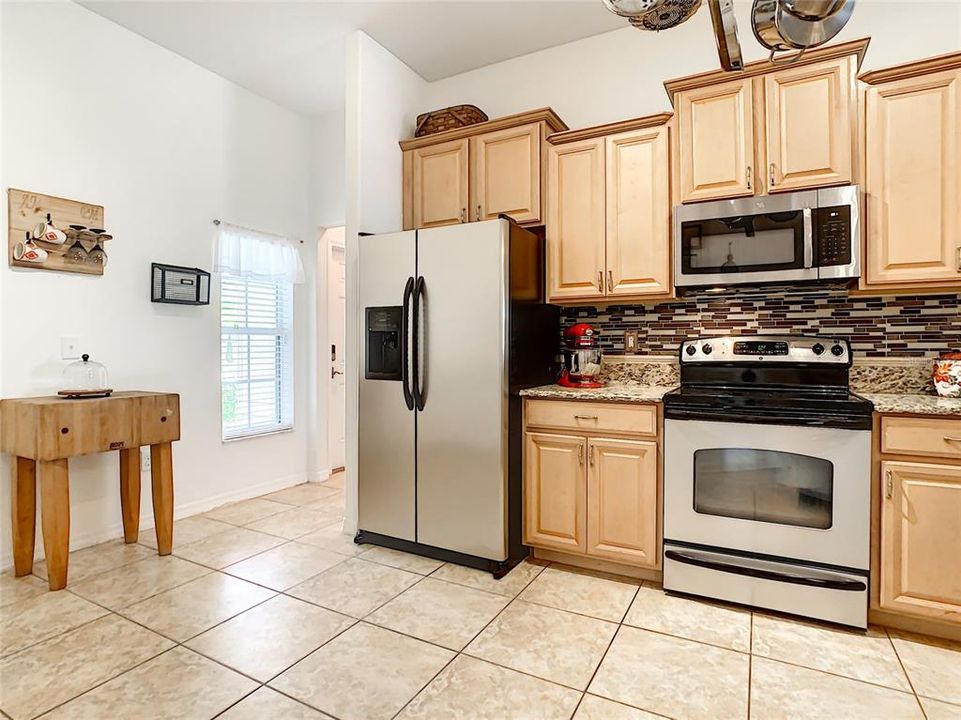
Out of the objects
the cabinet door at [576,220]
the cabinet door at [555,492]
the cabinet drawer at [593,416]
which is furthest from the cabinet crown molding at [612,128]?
the cabinet door at [555,492]

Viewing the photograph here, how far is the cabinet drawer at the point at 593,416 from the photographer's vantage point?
97.4 inches

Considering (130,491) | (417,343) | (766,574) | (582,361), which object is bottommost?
(766,574)

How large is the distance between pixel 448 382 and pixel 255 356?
205 centimetres

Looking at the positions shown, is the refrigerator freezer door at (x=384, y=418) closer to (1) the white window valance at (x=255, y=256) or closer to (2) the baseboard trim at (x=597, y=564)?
(2) the baseboard trim at (x=597, y=564)

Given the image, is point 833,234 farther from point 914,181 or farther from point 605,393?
point 605,393

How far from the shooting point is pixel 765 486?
88.4 inches

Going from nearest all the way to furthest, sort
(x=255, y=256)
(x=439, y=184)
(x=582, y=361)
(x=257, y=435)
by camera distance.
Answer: (x=582, y=361)
(x=439, y=184)
(x=255, y=256)
(x=257, y=435)

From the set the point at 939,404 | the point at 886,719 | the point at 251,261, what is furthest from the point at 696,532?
the point at 251,261

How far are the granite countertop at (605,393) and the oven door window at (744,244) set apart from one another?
61 cm

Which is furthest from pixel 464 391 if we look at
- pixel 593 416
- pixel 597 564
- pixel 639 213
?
pixel 639 213

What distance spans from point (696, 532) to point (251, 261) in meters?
3.29

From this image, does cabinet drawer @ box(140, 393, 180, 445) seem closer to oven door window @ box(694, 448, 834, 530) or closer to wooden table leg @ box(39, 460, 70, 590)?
wooden table leg @ box(39, 460, 70, 590)

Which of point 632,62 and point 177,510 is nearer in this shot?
point 632,62

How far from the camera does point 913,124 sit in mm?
2209
